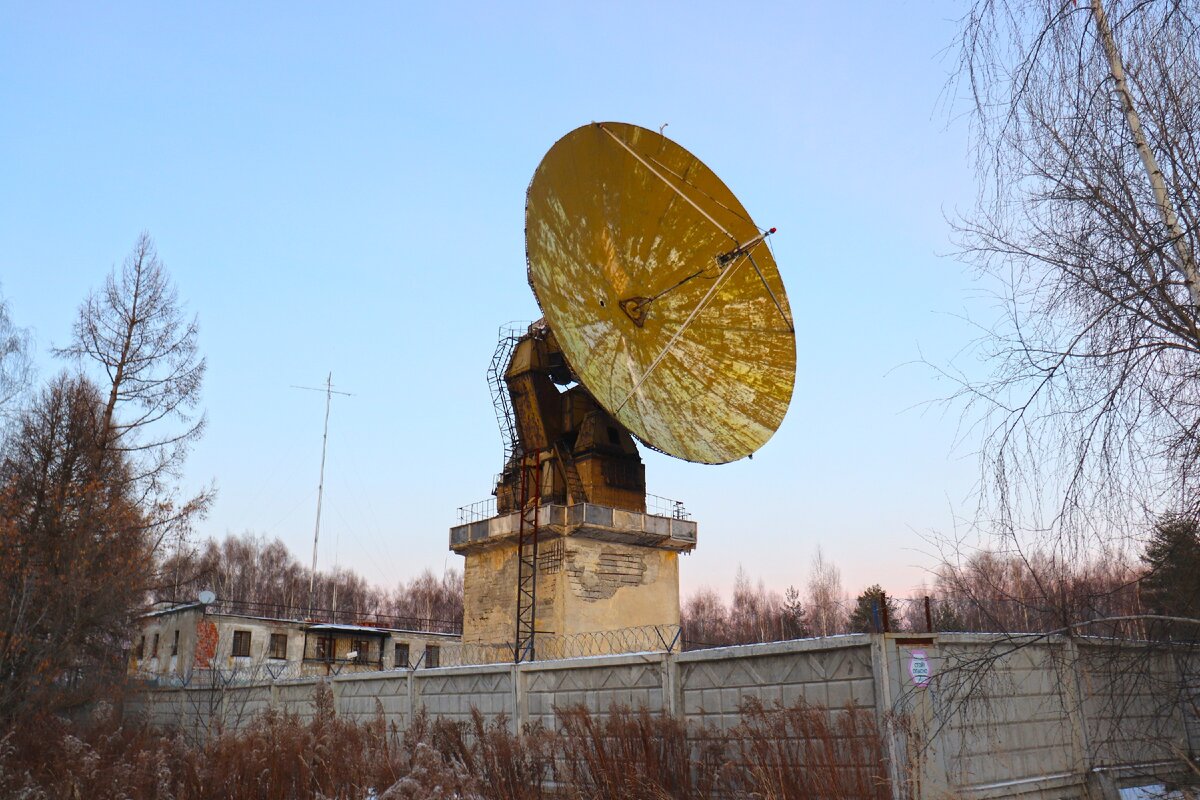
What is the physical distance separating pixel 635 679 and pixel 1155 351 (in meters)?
10.2

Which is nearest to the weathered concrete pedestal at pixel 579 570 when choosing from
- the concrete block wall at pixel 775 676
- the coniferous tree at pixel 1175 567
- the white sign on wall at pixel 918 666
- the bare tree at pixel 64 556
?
the bare tree at pixel 64 556

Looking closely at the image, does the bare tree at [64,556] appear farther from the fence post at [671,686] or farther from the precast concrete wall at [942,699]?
the fence post at [671,686]

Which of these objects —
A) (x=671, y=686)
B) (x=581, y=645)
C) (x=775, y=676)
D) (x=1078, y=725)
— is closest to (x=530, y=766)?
(x=775, y=676)

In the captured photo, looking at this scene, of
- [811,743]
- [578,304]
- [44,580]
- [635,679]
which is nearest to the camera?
[811,743]

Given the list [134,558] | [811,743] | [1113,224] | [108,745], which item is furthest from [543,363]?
[1113,224]

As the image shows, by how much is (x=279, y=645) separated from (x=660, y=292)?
25.3 meters

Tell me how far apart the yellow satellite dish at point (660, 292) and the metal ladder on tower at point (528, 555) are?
20.2 ft

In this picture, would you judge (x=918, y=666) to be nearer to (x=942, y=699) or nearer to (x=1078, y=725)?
(x=942, y=699)

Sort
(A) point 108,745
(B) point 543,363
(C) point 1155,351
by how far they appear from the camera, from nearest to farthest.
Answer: (C) point 1155,351, (A) point 108,745, (B) point 543,363

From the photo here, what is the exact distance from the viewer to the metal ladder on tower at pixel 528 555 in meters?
26.9

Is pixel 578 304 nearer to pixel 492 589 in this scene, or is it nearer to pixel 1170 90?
pixel 492 589

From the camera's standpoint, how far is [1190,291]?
537cm

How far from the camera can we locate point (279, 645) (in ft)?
126

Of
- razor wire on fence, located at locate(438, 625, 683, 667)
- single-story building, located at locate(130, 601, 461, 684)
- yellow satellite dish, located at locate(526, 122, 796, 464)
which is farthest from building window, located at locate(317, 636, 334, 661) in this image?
yellow satellite dish, located at locate(526, 122, 796, 464)
